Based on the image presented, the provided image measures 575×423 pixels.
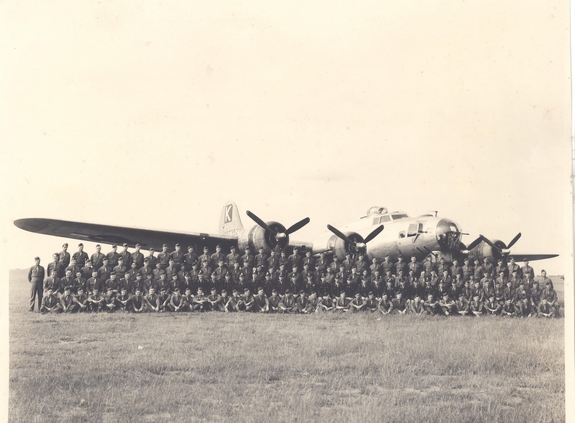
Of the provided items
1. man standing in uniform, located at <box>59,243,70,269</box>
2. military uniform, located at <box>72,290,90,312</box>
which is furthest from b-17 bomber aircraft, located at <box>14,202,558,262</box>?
military uniform, located at <box>72,290,90,312</box>

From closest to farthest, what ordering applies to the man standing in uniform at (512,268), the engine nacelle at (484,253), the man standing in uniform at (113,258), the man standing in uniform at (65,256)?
1. the man standing in uniform at (65,256)
2. the man standing in uniform at (113,258)
3. the man standing in uniform at (512,268)
4. the engine nacelle at (484,253)

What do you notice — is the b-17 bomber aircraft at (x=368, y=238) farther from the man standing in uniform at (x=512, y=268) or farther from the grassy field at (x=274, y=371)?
the grassy field at (x=274, y=371)

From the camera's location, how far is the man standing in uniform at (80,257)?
14109mm

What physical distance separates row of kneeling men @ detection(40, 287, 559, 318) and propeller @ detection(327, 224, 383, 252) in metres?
1.66

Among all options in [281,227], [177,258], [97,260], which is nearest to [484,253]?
[281,227]

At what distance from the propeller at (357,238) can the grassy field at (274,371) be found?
3.72 metres

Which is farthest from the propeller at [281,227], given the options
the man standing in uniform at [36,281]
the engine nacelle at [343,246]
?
the man standing in uniform at [36,281]

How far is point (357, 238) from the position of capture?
17047mm

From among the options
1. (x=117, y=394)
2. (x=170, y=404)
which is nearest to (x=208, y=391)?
(x=170, y=404)

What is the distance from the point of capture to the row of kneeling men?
14.0 m

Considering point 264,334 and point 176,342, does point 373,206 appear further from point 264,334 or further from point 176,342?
point 176,342

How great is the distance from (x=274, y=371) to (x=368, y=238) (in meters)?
8.00

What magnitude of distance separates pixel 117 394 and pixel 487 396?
22.0 ft

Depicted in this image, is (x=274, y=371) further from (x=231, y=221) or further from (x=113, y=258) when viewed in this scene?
(x=231, y=221)
